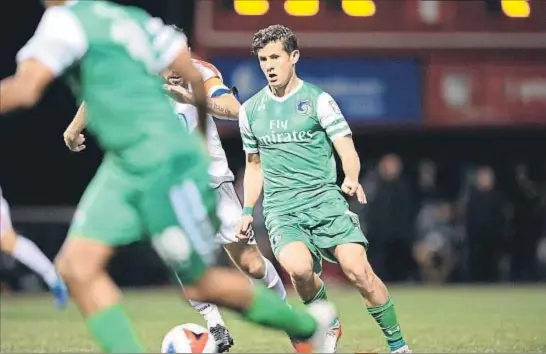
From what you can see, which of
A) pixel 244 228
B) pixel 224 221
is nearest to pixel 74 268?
pixel 244 228

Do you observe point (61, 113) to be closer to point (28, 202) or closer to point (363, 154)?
point (28, 202)

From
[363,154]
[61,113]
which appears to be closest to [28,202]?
[61,113]

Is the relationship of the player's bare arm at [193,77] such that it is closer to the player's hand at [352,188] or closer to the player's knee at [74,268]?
the player's knee at [74,268]

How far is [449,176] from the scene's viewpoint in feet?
65.9

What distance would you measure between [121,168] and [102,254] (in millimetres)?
392

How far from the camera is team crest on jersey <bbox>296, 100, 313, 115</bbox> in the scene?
8461mm

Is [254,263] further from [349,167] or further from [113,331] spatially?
[113,331]

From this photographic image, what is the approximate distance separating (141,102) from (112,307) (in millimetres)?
914

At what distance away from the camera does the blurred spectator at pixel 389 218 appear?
17578 millimetres

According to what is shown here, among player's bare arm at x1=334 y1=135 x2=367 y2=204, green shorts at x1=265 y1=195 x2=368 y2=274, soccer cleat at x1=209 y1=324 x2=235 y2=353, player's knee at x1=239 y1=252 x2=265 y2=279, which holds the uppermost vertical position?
player's bare arm at x1=334 y1=135 x2=367 y2=204

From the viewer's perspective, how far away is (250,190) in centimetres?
862

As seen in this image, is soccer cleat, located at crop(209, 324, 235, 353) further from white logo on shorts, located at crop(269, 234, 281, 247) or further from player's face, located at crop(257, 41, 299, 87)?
player's face, located at crop(257, 41, 299, 87)

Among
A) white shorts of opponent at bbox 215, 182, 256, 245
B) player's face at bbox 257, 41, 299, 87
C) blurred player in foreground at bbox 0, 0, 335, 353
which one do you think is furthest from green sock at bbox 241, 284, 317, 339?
white shorts of opponent at bbox 215, 182, 256, 245

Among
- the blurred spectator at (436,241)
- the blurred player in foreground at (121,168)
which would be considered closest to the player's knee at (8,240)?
the blurred player in foreground at (121,168)
